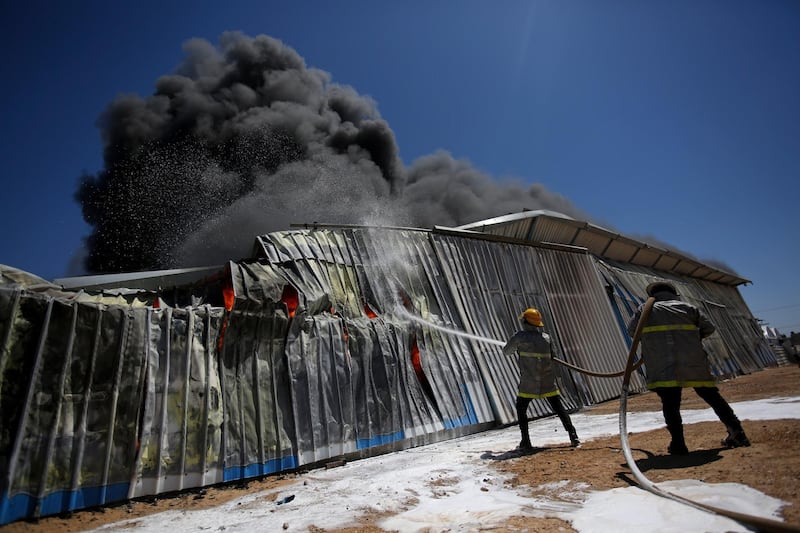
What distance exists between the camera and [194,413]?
4.22 m

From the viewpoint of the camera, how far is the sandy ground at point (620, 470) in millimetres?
2627

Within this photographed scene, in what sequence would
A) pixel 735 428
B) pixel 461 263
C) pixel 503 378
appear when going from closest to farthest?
pixel 735 428, pixel 503 378, pixel 461 263

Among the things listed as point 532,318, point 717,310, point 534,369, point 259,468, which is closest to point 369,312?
point 532,318

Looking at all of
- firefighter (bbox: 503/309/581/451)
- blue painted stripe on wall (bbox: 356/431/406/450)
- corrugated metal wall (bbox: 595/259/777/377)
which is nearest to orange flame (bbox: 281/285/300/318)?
blue painted stripe on wall (bbox: 356/431/406/450)

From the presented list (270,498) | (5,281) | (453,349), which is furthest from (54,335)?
(453,349)

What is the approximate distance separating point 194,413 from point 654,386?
4.09 metres

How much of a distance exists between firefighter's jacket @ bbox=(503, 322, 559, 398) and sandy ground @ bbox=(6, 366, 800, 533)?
62 cm

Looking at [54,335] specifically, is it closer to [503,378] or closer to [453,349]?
[453,349]

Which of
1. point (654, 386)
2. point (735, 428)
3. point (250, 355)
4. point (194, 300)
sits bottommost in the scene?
point (735, 428)

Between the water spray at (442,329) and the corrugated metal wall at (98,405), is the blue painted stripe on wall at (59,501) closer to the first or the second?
the corrugated metal wall at (98,405)

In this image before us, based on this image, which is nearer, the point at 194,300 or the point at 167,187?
the point at 194,300

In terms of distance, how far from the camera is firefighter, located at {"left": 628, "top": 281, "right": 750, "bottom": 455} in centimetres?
366

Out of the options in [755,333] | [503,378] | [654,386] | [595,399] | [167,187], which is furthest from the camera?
[755,333]

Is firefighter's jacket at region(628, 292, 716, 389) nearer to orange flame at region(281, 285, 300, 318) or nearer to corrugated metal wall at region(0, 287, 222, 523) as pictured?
orange flame at region(281, 285, 300, 318)
